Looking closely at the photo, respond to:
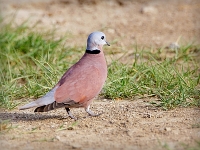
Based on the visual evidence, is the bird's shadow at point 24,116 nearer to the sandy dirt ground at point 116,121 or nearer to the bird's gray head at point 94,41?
the sandy dirt ground at point 116,121

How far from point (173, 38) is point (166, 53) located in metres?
0.85

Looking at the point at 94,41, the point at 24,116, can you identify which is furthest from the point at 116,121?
the point at 24,116

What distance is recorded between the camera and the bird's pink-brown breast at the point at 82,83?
5109 millimetres

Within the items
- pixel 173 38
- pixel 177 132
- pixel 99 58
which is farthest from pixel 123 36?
pixel 177 132

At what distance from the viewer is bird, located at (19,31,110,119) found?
504 centimetres

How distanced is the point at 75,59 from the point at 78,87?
1.98 metres

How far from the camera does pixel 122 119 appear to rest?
5.24 metres

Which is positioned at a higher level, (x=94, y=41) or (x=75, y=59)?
(x=94, y=41)

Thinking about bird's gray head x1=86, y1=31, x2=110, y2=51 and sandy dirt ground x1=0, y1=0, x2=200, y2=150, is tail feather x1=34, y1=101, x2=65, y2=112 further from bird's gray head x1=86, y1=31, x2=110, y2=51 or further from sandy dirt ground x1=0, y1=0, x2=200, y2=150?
bird's gray head x1=86, y1=31, x2=110, y2=51

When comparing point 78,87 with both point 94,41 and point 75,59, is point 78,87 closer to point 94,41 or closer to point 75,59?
point 94,41

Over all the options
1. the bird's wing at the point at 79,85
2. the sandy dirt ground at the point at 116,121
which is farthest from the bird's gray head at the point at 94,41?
the sandy dirt ground at the point at 116,121

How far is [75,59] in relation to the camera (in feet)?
23.3

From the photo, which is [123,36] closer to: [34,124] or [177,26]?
[177,26]

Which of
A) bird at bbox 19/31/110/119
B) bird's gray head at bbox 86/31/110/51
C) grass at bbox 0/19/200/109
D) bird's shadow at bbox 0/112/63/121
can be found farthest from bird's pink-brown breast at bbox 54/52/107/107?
grass at bbox 0/19/200/109
